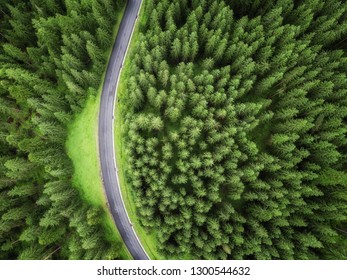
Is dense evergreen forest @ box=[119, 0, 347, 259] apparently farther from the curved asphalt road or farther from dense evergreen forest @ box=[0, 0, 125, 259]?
dense evergreen forest @ box=[0, 0, 125, 259]

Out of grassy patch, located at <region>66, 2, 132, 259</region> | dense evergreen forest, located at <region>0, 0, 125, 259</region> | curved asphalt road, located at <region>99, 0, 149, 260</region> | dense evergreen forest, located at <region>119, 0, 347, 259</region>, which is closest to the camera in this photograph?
dense evergreen forest, located at <region>119, 0, 347, 259</region>

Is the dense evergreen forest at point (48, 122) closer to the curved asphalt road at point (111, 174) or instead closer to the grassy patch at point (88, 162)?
the grassy patch at point (88, 162)

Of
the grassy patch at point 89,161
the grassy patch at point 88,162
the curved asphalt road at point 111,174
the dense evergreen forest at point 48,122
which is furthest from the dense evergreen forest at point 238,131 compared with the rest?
the grassy patch at point 88,162

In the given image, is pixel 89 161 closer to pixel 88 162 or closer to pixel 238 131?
pixel 88 162

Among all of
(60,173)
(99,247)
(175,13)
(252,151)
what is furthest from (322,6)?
(99,247)

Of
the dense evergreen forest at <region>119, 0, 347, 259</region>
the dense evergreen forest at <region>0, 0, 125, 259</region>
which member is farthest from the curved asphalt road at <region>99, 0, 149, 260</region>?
the dense evergreen forest at <region>119, 0, 347, 259</region>
